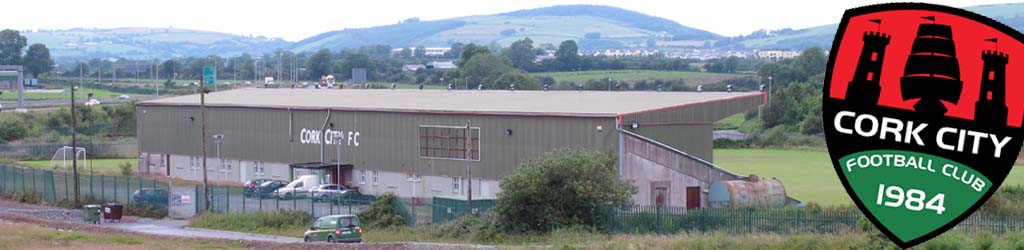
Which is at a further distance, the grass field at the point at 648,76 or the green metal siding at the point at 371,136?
the grass field at the point at 648,76

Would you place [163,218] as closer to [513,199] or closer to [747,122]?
[513,199]

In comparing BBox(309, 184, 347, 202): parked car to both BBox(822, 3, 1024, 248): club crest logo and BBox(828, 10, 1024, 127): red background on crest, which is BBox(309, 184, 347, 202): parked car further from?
BBox(828, 10, 1024, 127): red background on crest

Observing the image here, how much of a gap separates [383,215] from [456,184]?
1208 centimetres

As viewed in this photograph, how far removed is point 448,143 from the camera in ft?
187

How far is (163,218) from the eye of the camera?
5378cm

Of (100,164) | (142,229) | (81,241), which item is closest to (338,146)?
(142,229)

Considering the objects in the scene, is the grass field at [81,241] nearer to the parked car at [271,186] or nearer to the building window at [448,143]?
the building window at [448,143]

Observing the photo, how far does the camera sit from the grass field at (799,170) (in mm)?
56188

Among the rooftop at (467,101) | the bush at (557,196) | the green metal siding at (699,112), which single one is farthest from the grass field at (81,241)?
the green metal siding at (699,112)

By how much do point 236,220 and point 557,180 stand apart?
551 inches

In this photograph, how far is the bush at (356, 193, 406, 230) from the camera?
4441 cm

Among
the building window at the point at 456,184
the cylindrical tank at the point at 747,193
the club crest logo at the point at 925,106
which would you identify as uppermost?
the club crest logo at the point at 925,106

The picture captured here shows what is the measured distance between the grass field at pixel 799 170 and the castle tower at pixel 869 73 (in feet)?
130

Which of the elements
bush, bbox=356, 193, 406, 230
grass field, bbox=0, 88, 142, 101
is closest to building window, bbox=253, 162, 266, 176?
bush, bbox=356, 193, 406, 230
